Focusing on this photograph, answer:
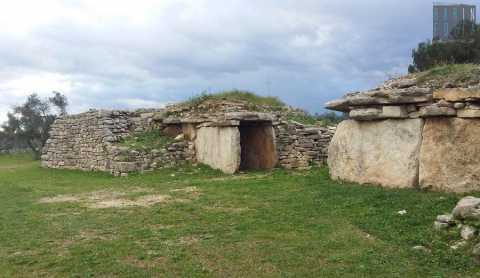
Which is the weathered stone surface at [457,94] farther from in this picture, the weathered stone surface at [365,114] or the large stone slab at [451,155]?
the weathered stone surface at [365,114]

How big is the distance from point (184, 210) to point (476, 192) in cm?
496

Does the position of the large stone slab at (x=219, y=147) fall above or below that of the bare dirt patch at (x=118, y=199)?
above

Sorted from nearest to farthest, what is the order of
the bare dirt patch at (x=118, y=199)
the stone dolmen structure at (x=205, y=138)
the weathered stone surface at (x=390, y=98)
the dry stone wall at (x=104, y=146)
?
the weathered stone surface at (x=390, y=98) < the bare dirt patch at (x=118, y=199) < the stone dolmen structure at (x=205, y=138) < the dry stone wall at (x=104, y=146)

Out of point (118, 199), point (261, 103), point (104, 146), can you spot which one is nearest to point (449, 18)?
point (261, 103)

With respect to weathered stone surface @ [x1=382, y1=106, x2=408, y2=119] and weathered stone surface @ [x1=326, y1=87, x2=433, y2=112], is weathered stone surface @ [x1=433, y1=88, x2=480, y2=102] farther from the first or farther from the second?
weathered stone surface @ [x1=382, y1=106, x2=408, y2=119]

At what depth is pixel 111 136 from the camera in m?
18.2

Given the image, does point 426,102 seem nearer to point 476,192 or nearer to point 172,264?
point 476,192

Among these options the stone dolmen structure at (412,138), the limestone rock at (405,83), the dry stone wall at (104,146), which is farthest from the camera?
the dry stone wall at (104,146)

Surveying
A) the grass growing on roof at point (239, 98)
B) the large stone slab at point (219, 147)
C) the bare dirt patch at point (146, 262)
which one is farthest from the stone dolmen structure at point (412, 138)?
the grass growing on roof at point (239, 98)

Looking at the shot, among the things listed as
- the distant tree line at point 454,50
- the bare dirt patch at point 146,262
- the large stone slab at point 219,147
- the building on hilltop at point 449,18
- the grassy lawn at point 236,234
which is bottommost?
the bare dirt patch at point 146,262

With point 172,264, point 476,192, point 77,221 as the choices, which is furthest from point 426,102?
point 77,221

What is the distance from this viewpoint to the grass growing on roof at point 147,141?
55.5 feet

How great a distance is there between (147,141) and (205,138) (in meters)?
2.56

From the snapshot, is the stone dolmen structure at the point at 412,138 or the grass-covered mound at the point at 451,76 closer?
the stone dolmen structure at the point at 412,138
